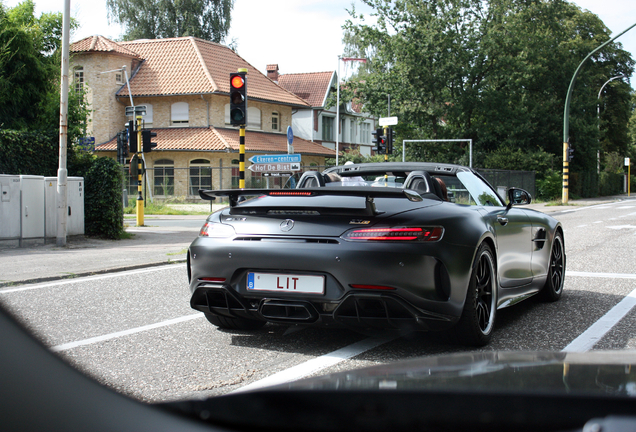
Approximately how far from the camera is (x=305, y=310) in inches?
167

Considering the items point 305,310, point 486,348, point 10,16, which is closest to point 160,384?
point 305,310

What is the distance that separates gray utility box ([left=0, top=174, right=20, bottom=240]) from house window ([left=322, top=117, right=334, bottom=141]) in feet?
136

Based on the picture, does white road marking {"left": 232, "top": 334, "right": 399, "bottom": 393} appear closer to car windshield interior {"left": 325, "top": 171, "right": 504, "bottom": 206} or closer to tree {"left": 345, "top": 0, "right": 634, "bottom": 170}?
car windshield interior {"left": 325, "top": 171, "right": 504, "bottom": 206}

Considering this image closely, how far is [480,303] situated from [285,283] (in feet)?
4.84

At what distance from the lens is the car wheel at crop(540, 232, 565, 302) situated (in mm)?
6602

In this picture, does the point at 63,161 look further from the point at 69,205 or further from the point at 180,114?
the point at 180,114

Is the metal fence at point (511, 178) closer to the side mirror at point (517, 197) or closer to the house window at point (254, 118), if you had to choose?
the house window at point (254, 118)

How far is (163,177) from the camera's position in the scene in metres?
39.5

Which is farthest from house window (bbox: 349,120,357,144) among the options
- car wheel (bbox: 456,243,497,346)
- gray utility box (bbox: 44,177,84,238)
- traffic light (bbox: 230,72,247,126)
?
car wheel (bbox: 456,243,497,346)

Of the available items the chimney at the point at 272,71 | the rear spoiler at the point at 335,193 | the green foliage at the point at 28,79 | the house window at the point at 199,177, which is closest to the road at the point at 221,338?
the rear spoiler at the point at 335,193

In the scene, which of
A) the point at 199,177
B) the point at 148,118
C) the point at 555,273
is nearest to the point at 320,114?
the point at 148,118

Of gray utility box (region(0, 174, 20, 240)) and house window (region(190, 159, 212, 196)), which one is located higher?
house window (region(190, 159, 212, 196))

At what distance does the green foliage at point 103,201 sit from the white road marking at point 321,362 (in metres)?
11.6

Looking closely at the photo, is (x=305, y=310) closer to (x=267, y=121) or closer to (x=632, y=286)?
(x=632, y=286)
